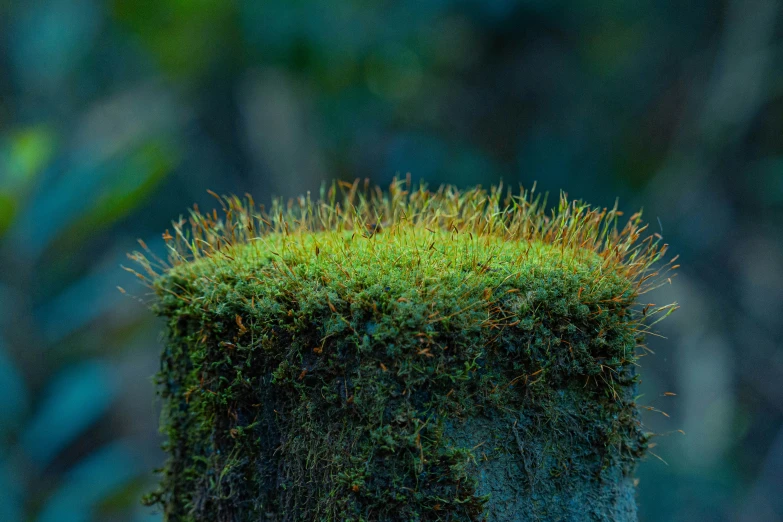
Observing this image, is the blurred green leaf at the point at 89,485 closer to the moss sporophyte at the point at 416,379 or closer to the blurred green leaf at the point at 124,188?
the blurred green leaf at the point at 124,188

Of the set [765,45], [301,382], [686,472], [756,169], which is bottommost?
[301,382]

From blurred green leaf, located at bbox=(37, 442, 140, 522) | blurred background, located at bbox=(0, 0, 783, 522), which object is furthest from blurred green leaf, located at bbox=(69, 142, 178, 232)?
blurred green leaf, located at bbox=(37, 442, 140, 522)

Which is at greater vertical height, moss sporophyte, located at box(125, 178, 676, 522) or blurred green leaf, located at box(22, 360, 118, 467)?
blurred green leaf, located at box(22, 360, 118, 467)

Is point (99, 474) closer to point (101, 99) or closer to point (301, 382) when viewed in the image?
point (301, 382)

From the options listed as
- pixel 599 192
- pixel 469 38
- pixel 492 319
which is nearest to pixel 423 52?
pixel 469 38

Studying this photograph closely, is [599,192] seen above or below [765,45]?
below

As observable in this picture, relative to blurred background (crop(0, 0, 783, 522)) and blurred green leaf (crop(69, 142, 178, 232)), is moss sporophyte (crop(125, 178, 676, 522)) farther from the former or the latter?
blurred background (crop(0, 0, 783, 522))

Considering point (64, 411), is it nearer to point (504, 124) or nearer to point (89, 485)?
point (89, 485)

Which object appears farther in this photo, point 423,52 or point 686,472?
point 423,52
